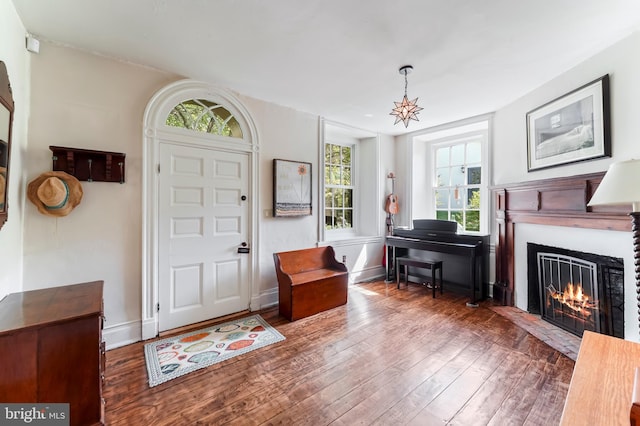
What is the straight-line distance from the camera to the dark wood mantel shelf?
2246 mm

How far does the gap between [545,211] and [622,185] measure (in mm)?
1614

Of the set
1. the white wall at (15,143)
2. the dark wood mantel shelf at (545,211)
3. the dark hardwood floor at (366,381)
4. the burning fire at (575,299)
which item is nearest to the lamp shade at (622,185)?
the dark wood mantel shelf at (545,211)

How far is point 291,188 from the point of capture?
3.48 meters

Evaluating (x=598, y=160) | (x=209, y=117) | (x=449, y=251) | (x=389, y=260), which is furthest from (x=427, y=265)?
(x=209, y=117)

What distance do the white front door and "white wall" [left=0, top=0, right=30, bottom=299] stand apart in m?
0.91

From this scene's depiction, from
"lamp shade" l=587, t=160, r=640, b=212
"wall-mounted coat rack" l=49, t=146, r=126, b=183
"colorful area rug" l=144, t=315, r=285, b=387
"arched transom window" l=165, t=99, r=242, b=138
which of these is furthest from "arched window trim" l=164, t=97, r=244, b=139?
"lamp shade" l=587, t=160, r=640, b=212

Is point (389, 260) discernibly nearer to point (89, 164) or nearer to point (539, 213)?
point (539, 213)

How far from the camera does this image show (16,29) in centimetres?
179

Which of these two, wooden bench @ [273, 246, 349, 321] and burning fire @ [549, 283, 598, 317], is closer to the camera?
burning fire @ [549, 283, 598, 317]

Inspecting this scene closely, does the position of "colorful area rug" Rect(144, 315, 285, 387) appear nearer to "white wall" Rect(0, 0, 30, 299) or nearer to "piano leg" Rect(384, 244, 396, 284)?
"white wall" Rect(0, 0, 30, 299)

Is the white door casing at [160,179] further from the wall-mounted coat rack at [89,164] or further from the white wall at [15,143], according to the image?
the white wall at [15,143]

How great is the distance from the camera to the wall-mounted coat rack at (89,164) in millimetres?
2107

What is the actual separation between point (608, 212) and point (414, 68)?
81.3 inches

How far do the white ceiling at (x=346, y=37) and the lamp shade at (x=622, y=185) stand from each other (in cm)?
114
